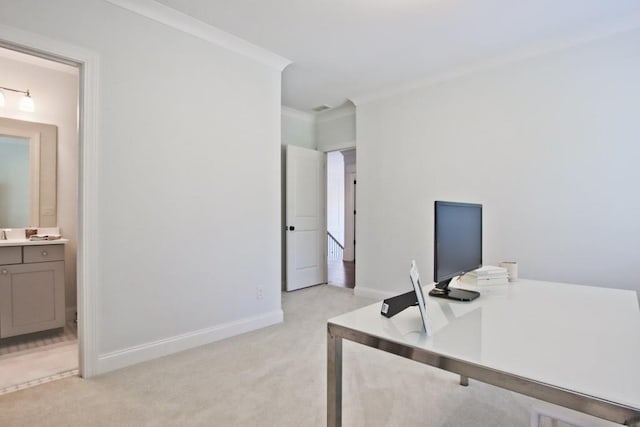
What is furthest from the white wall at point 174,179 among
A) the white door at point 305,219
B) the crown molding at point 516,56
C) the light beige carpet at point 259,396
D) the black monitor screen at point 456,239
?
the black monitor screen at point 456,239

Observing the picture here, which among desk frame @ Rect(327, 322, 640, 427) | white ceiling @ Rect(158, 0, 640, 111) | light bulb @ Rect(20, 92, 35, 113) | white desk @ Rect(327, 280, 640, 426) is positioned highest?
white ceiling @ Rect(158, 0, 640, 111)

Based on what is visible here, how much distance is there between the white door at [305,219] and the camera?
4.75 m

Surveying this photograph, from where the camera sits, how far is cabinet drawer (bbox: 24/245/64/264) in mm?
2951

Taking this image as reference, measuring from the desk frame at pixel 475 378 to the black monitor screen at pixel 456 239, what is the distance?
513 mm

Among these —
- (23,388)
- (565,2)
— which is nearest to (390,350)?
(23,388)

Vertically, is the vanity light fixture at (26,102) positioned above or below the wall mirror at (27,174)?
above

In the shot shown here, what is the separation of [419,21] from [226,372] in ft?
9.79

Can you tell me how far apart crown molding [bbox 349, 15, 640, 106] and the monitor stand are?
261cm

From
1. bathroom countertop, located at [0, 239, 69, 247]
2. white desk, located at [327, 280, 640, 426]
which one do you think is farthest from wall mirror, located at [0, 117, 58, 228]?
white desk, located at [327, 280, 640, 426]

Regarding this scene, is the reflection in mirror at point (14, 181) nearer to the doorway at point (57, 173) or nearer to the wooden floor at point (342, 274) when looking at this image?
the doorway at point (57, 173)

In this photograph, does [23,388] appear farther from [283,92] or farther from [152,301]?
[283,92]

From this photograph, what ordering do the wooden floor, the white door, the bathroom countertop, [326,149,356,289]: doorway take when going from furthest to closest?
[326,149,356,289]: doorway → the wooden floor → the white door → the bathroom countertop

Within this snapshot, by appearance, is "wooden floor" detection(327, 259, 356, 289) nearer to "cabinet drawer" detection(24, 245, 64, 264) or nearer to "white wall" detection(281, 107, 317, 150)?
"white wall" detection(281, 107, 317, 150)

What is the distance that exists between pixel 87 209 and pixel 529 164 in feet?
11.8
